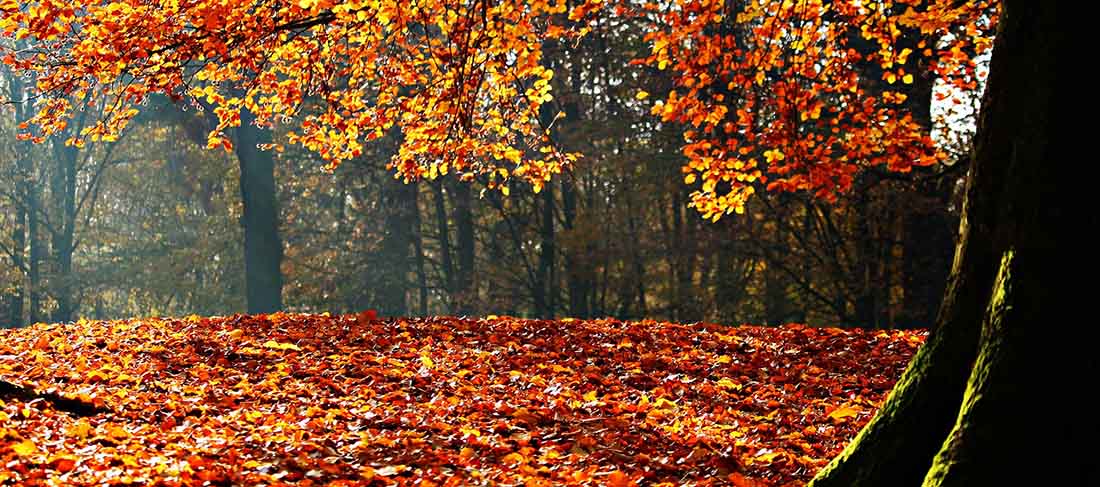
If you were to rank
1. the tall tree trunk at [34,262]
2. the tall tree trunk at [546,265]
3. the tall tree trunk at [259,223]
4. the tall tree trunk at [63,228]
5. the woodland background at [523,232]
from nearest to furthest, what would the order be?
the woodland background at [523,232]
the tall tree trunk at [546,265]
the tall tree trunk at [259,223]
the tall tree trunk at [63,228]
the tall tree trunk at [34,262]

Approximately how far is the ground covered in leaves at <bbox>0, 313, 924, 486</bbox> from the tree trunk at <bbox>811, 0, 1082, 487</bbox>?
1.60 m

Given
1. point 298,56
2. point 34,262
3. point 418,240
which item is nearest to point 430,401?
point 298,56

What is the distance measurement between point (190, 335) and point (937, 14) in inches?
282

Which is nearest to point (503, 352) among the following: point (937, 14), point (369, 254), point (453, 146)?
point (453, 146)

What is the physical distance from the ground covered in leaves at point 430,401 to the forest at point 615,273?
36 mm

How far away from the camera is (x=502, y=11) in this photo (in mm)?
8508

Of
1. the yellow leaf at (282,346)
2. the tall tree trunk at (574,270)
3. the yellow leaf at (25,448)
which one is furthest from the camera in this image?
the tall tree trunk at (574,270)

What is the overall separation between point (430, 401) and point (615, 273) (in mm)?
13508

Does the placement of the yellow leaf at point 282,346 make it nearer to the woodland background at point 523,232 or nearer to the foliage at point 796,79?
the foliage at point 796,79

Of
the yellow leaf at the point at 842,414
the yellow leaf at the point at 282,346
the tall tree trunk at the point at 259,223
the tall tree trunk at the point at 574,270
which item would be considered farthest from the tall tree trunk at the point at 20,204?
the yellow leaf at the point at 842,414

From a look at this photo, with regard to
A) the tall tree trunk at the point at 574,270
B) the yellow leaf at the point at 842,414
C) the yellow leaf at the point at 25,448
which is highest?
the tall tree trunk at the point at 574,270

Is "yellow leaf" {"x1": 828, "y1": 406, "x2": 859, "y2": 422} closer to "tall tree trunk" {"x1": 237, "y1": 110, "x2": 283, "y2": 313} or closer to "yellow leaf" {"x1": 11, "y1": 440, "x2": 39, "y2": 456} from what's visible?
"yellow leaf" {"x1": 11, "y1": 440, "x2": 39, "y2": 456}

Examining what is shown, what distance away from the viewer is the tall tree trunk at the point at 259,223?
68.0 feet

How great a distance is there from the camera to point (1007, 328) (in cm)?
384
